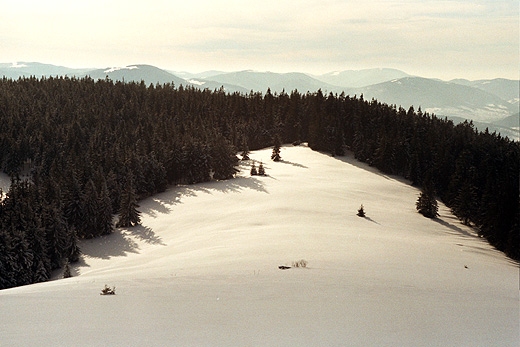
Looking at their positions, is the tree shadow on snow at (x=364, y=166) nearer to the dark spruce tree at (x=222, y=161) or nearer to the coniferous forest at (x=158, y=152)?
the coniferous forest at (x=158, y=152)

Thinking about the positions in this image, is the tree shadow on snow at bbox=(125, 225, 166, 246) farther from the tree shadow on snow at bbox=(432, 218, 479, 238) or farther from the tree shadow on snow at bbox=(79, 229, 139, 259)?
the tree shadow on snow at bbox=(432, 218, 479, 238)

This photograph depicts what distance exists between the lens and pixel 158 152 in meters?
63.4

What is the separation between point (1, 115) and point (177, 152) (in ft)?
162

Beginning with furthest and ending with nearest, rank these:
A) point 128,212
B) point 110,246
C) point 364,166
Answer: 1. point 364,166
2. point 128,212
3. point 110,246

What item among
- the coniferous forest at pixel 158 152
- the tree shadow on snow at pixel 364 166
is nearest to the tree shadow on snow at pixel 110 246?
the coniferous forest at pixel 158 152

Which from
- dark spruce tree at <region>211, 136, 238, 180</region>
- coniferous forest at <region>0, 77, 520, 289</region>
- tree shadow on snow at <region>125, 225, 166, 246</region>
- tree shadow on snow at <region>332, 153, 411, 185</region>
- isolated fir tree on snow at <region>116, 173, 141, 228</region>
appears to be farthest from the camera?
tree shadow on snow at <region>332, 153, 411, 185</region>

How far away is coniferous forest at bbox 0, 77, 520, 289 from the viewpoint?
1405 inches

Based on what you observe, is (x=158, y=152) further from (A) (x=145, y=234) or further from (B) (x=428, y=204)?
(B) (x=428, y=204)

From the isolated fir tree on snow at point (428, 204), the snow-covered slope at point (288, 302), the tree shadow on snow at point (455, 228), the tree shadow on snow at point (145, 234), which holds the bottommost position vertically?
the tree shadow on snow at point (145, 234)

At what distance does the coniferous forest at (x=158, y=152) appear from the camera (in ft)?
117

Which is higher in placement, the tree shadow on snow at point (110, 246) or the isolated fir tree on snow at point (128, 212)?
the isolated fir tree on snow at point (128, 212)

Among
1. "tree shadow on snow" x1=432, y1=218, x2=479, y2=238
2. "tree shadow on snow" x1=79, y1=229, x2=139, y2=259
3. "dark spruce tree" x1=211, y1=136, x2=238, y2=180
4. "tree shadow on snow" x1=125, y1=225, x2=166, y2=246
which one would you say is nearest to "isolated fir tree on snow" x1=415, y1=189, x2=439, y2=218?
"tree shadow on snow" x1=432, y1=218, x2=479, y2=238

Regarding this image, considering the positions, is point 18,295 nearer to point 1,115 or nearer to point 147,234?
point 147,234

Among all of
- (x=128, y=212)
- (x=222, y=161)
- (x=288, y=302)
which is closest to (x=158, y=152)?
(x=222, y=161)
